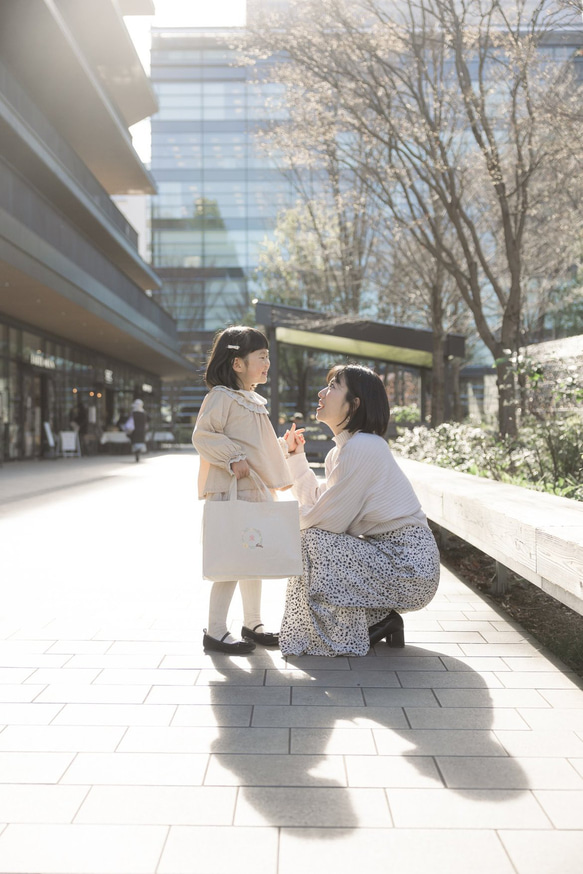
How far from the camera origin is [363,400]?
4.41 m

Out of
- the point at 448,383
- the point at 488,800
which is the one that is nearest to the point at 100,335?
the point at 448,383

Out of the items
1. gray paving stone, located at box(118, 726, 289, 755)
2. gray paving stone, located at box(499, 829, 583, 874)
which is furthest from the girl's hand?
gray paving stone, located at box(499, 829, 583, 874)

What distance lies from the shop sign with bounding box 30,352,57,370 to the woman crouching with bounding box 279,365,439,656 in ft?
74.1

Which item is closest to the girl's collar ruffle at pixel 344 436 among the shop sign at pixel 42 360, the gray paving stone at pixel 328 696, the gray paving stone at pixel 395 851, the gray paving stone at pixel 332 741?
the gray paving stone at pixel 328 696

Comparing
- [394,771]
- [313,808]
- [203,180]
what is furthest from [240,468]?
[203,180]

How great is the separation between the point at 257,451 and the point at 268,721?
1.46 metres

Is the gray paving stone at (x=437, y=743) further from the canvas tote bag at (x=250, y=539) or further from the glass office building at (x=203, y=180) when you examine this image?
the glass office building at (x=203, y=180)

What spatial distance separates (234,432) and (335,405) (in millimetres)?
557

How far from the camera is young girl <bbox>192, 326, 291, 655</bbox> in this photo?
430 cm

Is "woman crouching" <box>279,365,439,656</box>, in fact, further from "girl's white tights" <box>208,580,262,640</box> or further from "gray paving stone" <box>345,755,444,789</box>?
"gray paving stone" <box>345,755,444,789</box>

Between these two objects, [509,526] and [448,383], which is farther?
[448,383]

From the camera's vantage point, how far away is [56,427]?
28.5 metres

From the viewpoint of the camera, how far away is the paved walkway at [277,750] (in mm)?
2424

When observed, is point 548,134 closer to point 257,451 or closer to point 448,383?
point 448,383
